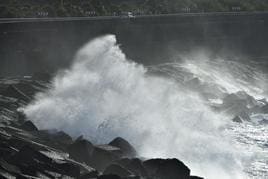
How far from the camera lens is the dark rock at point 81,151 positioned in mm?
26125

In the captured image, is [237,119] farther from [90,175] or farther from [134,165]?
[90,175]

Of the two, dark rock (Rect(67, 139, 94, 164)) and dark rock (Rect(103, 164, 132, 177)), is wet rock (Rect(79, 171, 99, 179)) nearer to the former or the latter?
dark rock (Rect(103, 164, 132, 177))

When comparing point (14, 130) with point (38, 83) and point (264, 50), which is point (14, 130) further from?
point (264, 50)

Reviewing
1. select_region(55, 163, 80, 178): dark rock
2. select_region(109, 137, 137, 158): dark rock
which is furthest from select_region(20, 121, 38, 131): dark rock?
select_region(55, 163, 80, 178): dark rock

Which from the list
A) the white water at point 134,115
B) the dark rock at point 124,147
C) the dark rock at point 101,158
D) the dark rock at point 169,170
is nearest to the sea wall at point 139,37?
the white water at point 134,115

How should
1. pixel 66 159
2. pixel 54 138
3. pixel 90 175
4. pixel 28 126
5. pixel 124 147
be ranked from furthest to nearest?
pixel 28 126
pixel 54 138
pixel 124 147
pixel 66 159
pixel 90 175

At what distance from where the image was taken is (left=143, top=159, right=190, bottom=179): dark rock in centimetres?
2409

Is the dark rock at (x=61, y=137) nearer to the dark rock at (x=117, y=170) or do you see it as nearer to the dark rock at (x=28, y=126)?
the dark rock at (x=28, y=126)

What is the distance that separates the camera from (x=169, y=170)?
79.4 feet

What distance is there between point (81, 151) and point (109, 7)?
4822 cm

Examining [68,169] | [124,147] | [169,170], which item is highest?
[68,169]

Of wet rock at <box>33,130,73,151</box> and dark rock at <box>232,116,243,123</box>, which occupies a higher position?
wet rock at <box>33,130,73,151</box>

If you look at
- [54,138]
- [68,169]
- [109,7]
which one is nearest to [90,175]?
[68,169]

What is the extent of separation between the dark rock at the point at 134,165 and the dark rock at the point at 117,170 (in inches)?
30.3
